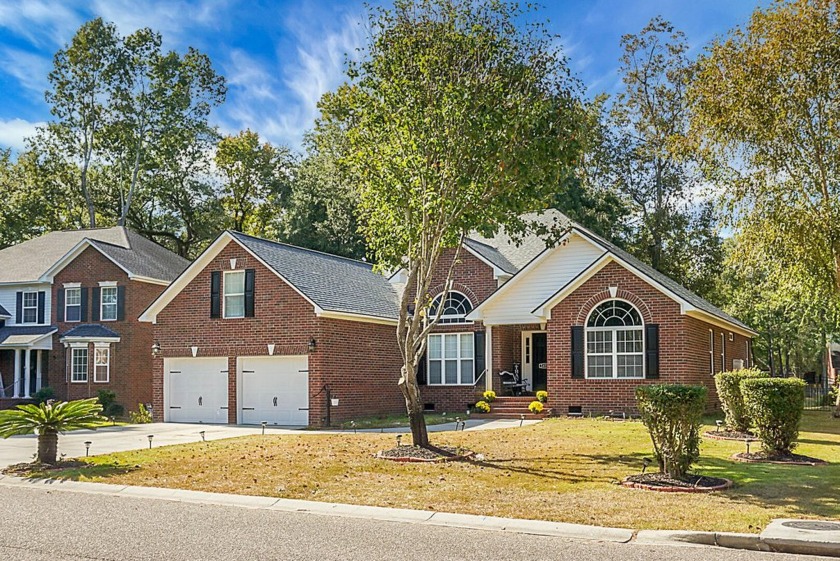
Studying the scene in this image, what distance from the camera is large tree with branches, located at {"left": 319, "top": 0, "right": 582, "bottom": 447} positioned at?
576 inches

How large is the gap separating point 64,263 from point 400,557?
29209mm

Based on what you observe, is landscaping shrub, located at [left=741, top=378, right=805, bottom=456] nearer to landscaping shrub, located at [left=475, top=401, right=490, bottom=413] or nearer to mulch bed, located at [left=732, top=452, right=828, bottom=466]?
mulch bed, located at [left=732, top=452, right=828, bottom=466]

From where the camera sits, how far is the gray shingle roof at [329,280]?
80.8ft

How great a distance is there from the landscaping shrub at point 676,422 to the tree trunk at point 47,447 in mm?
10146

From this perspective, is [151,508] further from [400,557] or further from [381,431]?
[381,431]

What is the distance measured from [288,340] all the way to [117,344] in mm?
11154

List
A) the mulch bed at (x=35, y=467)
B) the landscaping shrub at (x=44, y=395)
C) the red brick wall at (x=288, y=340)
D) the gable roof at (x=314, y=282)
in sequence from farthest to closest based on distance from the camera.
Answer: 1. the landscaping shrub at (x=44, y=395)
2. the gable roof at (x=314, y=282)
3. the red brick wall at (x=288, y=340)
4. the mulch bed at (x=35, y=467)

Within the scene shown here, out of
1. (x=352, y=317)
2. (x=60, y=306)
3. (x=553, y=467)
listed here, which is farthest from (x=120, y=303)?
(x=553, y=467)

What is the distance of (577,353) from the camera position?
24219mm

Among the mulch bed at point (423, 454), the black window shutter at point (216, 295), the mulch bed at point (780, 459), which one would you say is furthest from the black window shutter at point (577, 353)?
the black window shutter at point (216, 295)

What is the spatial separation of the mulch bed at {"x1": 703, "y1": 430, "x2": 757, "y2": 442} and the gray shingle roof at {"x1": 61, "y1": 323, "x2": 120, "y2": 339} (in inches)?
898

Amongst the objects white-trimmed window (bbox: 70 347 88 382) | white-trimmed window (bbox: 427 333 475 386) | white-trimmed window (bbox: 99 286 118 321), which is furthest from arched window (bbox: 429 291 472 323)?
white-trimmed window (bbox: 70 347 88 382)

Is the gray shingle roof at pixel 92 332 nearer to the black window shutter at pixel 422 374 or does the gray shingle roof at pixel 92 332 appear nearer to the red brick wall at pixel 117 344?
the red brick wall at pixel 117 344

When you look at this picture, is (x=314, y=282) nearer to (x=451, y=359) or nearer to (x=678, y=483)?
(x=451, y=359)
